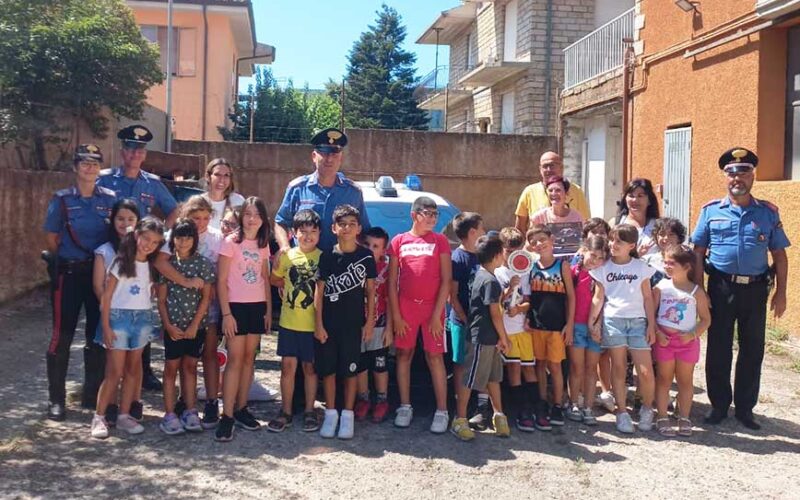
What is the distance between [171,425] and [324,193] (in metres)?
1.90

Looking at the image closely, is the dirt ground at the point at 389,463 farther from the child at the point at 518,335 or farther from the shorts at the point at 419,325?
the shorts at the point at 419,325

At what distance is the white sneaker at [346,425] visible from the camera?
5.11 metres

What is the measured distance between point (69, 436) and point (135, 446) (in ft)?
1.65

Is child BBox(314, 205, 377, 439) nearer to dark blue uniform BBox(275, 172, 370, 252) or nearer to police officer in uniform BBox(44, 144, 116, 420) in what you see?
dark blue uniform BBox(275, 172, 370, 252)

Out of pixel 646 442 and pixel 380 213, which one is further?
pixel 380 213

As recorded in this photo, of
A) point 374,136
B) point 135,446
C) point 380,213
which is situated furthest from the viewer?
point 374,136

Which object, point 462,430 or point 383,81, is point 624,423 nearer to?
point 462,430

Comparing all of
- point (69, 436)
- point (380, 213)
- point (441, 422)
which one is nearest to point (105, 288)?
point (69, 436)

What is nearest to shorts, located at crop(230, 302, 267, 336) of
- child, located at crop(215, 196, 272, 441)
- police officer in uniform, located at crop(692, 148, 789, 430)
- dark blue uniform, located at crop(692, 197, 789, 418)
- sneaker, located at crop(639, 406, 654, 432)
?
child, located at crop(215, 196, 272, 441)

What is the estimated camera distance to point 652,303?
217 inches

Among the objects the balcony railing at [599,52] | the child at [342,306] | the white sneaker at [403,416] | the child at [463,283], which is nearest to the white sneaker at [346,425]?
the child at [342,306]

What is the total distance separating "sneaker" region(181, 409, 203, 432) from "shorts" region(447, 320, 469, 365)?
1783 mm

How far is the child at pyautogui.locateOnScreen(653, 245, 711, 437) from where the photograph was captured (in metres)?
5.50

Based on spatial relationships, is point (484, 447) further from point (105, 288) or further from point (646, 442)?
point (105, 288)
